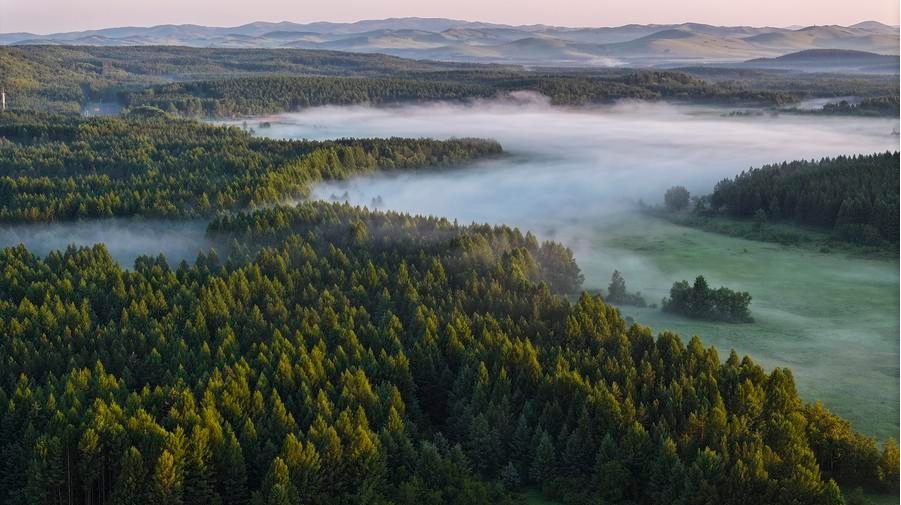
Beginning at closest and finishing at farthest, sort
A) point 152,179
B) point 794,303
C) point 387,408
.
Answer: point 387,408 < point 794,303 < point 152,179

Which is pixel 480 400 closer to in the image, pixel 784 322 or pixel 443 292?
pixel 443 292

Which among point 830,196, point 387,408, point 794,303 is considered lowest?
point 794,303

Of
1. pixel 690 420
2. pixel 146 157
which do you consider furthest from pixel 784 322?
pixel 146 157

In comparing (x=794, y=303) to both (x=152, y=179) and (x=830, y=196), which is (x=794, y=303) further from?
(x=152, y=179)

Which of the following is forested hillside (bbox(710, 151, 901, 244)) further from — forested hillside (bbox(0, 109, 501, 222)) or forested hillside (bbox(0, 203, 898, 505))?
forested hillside (bbox(0, 203, 898, 505))

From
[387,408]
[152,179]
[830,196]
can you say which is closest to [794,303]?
[830,196]

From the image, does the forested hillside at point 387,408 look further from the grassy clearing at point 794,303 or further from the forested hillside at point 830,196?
the forested hillside at point 830,196

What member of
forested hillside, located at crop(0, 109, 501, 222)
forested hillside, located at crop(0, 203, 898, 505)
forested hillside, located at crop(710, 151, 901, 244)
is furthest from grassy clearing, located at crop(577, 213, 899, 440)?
forested hillside, located at crop(0, 109, 501, 222)
